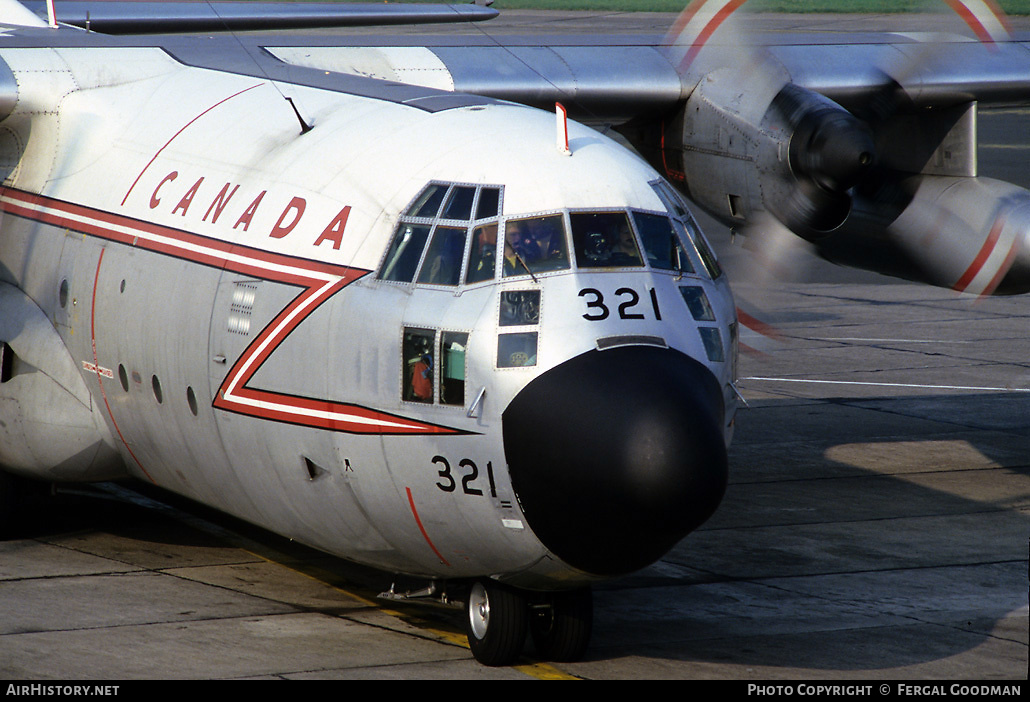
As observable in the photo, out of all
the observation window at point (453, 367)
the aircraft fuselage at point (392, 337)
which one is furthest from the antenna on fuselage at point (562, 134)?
the observation window at point (453, 367)

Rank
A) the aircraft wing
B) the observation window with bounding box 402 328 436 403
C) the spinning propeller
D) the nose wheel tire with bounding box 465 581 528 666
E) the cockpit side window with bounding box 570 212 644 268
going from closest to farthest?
the observation window with bounding box 402 328 436 403, the cockpit side window with bounding box 570 212 644 268, the nose wheel tire with bounding box 465 581 528 666, the spinning propeller, the aircraft wing

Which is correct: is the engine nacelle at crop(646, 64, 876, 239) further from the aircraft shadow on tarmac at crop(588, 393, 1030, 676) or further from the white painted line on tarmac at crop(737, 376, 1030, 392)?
the white painted line on tarmac at crop(737, 376, 1030, 392)

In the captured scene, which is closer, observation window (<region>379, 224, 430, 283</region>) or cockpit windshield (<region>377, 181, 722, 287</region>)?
cockpit windshield (<region>377, 181, 722, 287</region>)

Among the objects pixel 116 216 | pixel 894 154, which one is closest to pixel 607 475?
pixel 116 216

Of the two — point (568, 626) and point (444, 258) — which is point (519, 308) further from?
point (568, 626)

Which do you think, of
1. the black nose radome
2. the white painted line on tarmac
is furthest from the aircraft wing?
the black nose radome

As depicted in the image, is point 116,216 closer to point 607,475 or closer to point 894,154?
point 607,475

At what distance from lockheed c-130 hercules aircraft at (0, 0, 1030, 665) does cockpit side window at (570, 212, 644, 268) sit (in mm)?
17

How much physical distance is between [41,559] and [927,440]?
11.1 m

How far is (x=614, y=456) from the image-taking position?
829 cm

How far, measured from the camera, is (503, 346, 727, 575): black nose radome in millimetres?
8297

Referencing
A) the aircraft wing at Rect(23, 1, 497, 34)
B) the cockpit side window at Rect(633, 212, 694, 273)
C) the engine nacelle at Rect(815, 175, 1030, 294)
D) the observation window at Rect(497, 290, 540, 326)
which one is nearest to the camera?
the observation window at Rect(497, 290, 540, 326)

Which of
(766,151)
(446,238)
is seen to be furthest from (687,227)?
(766,151)
